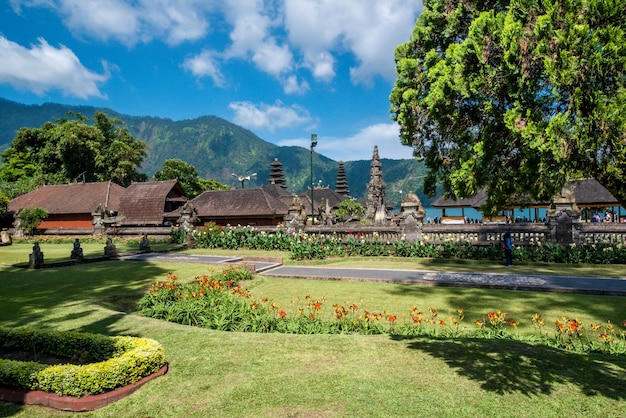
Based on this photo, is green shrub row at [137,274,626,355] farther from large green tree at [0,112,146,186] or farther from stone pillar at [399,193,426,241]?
large green tree at [0,112,146,186]

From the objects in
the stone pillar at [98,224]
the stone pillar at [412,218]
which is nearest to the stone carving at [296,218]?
the stone pillar at [412,218]

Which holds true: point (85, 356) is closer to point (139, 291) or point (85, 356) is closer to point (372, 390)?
point (372, 390)

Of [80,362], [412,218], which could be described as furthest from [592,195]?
[80,362]

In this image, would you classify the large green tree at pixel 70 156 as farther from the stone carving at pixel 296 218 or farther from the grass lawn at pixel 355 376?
the grass lawn at pixel 355 376

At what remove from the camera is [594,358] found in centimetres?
552

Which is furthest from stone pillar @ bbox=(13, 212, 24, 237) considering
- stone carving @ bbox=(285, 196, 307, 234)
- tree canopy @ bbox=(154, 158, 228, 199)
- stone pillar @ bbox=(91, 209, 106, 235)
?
tree canopy @ bbox=(154, 158, 228, 199)

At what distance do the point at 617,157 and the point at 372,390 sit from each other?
8387 mm

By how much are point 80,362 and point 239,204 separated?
30102 mm

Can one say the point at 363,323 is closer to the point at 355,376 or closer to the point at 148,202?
the point at 355,376

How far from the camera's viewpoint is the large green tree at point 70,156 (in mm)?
52719

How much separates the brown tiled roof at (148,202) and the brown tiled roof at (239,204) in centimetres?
293

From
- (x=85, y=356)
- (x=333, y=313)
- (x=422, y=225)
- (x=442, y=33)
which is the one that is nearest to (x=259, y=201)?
(x=422, y=225)

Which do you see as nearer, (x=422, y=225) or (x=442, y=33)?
(x=442, y=33)

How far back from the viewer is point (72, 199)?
39062mm
